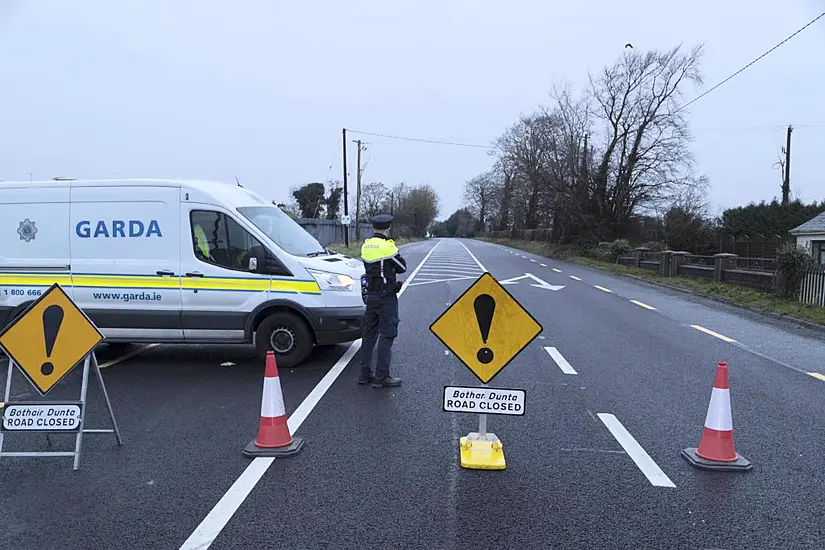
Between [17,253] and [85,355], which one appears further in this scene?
[17,253]

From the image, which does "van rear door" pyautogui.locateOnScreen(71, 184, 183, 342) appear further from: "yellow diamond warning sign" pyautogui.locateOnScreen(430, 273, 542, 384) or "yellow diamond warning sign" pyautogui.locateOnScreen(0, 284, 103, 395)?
"yellow diamond warning sign" pyautogui.locateOnScreen(430, 273, 542, 384)

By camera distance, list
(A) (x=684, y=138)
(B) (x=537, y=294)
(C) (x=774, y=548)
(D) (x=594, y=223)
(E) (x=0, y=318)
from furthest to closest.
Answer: (D) (x=594, y=223)
(A) (x=684, y=138)
(B) (x=537, y=294)
(E) (x=0, y=318)
(C) (x=774, y=548)

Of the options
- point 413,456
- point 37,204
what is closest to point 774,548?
point 413,456

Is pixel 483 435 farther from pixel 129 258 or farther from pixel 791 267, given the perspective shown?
pixel 791 267

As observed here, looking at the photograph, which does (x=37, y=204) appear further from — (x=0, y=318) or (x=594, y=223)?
(x=594, y=223)

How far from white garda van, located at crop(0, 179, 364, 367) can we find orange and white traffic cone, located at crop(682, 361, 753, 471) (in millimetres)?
4232

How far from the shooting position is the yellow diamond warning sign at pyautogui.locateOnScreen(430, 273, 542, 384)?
16.0 feet

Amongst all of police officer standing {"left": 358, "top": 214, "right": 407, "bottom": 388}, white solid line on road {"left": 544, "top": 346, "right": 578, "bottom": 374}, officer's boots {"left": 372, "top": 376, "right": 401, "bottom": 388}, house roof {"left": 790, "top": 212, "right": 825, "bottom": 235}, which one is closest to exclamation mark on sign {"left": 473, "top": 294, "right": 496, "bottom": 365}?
police officer standing {"left": 358, "top": 214, "right": 407, "bottom": 388}

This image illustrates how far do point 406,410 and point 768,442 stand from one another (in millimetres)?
3154

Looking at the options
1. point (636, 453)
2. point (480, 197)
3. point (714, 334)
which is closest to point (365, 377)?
point (636, 453)

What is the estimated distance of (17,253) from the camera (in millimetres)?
7977

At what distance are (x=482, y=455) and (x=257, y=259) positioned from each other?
13.3ft

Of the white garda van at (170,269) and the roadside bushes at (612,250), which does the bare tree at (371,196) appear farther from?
the white garda van at (170,269)

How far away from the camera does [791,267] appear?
15.4 m
